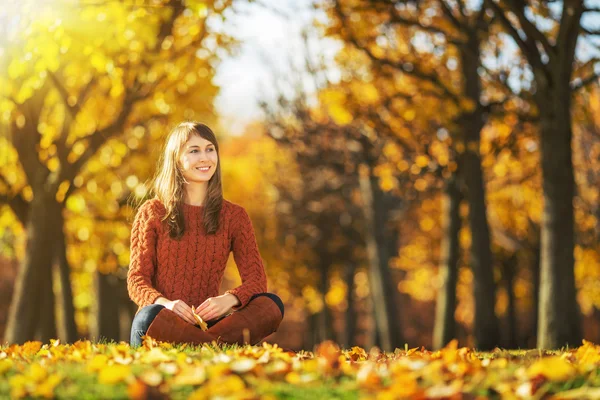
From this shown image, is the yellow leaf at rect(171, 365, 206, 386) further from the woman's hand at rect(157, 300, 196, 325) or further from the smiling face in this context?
the smiling face

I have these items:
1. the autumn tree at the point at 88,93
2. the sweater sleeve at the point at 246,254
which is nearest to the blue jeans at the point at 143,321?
the sweater sleeve at the point at 246,254

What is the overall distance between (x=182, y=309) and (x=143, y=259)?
1.77 feet

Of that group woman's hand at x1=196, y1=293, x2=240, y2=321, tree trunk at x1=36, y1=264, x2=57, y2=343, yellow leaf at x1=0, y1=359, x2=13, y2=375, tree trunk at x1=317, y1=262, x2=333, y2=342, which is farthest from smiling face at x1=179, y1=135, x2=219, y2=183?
tree trunk at x1=317, y1=262, x2=333, y2=342

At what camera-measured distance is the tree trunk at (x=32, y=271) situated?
398 inches

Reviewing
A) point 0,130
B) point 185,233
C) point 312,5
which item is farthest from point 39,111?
point 185,233

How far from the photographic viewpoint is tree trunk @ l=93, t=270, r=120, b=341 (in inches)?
667

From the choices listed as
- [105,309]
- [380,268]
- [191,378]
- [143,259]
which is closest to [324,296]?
[380,268]

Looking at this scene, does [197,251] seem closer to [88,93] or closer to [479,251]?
[88,93]

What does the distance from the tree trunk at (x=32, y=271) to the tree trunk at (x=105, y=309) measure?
674cm

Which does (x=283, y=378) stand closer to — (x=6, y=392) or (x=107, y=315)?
(x=6, y=392)

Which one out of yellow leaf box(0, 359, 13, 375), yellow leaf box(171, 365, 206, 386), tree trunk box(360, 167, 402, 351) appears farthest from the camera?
tree trunk box(360, 167, 402, 351)

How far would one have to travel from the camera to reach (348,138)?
49.6ft

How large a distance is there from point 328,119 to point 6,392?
48.0 feet

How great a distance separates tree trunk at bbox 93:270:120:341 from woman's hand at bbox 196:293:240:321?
12378mm
